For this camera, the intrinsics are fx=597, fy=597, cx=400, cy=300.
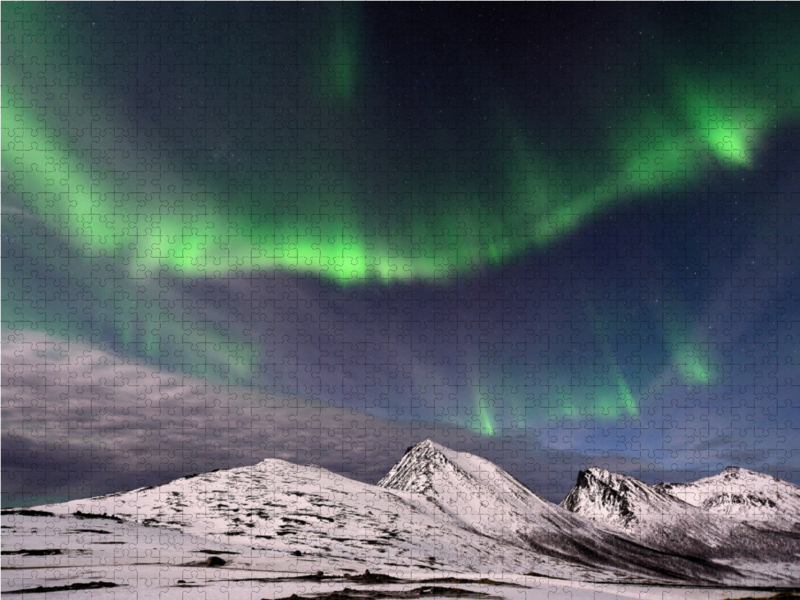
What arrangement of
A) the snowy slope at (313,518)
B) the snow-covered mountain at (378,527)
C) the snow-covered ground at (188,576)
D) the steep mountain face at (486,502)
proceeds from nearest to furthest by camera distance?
the snow-covered ground at (188,576) < the snow-covered mountain at (378,527) < the snowy slope at (313,518) < the steep mountain face at (486,502)

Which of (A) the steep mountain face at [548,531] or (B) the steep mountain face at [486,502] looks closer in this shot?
(A) the steep mountain face at [548,531]

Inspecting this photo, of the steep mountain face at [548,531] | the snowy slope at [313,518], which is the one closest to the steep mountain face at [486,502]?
the steep mountain face at [548,531]

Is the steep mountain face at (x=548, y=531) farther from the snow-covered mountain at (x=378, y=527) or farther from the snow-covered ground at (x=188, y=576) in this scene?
the snow-covered ground at (x=188, y=576)

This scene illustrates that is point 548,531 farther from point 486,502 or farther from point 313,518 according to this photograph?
point 313,518

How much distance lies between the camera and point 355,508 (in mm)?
110062

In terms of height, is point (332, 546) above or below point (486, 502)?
below

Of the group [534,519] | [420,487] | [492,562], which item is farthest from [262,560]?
[420,487]

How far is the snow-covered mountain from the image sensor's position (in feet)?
244

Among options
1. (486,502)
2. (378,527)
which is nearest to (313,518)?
(378,527)

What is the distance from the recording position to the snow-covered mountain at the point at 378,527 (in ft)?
244

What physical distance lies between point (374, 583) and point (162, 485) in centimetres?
9489

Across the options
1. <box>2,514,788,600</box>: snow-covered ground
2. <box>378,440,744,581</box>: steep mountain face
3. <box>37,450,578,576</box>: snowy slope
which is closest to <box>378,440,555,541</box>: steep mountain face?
<box>378,440,744,581</box>: steep mountain face

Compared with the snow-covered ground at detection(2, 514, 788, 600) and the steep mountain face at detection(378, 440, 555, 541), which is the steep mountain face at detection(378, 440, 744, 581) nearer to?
the steep mountain face at detection(378, 440, 555, 541)

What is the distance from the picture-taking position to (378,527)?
96.9m
